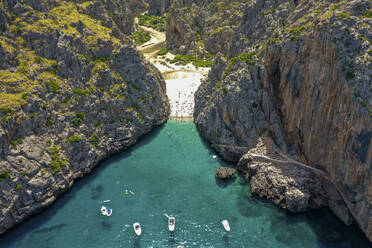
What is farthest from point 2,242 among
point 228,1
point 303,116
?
point 228,1

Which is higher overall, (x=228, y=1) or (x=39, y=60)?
(x=228, y=1)

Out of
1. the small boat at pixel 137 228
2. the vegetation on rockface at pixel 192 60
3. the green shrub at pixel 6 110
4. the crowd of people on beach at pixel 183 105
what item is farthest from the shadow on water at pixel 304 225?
the vegetation on rockface at pixel 192 60

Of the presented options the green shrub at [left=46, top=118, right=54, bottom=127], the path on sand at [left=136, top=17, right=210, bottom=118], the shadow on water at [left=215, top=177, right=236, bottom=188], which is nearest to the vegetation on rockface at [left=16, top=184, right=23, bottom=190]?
the green shrub at [left=46, top=118, right=54, bottom=127]

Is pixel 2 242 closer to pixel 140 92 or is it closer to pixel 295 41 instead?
pixel 140 92

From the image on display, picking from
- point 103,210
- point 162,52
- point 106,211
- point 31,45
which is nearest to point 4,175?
point 103,210

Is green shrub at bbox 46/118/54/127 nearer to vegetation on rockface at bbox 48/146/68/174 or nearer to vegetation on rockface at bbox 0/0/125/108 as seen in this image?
vegetation on rockface at bbox 48/146/68/174

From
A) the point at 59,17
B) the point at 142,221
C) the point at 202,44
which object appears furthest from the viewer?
the point at 202,44
